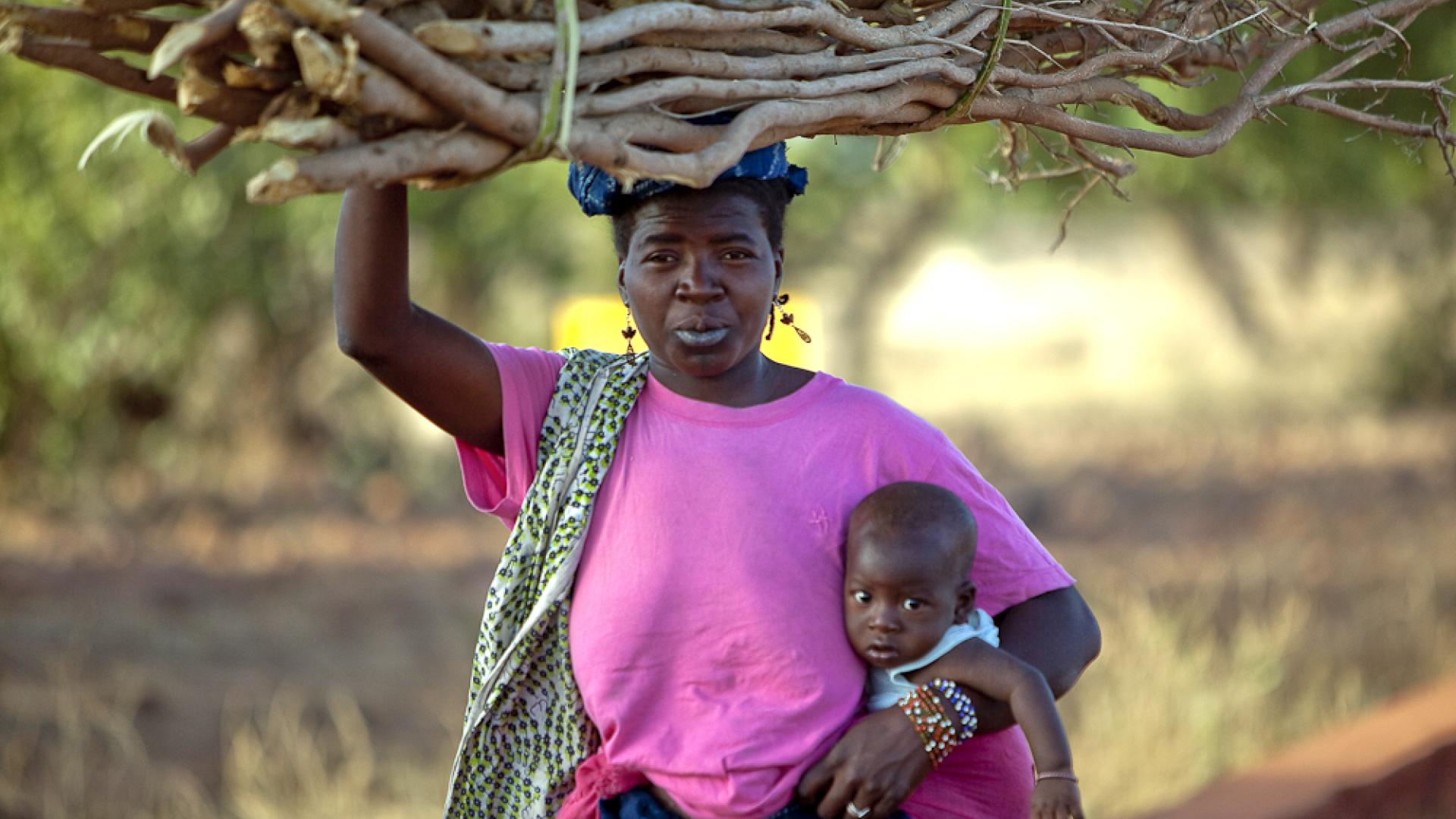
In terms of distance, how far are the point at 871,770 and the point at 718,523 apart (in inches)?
15.4

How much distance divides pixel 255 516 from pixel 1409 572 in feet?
22.8

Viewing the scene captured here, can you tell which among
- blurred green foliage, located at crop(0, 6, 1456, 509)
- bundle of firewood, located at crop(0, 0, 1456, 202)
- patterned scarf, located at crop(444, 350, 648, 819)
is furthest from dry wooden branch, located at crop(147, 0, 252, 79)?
blurred green foliage, located at crop(0, 6, 1456, 509)

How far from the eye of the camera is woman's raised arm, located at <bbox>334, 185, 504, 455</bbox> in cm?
201

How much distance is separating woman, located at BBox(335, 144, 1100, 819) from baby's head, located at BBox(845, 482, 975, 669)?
51 millimetres

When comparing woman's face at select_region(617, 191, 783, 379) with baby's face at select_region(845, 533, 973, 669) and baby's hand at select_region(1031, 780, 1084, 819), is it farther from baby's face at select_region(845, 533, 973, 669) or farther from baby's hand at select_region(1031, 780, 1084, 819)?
baby's hand at select_region(1031, 780, 1084, 819)

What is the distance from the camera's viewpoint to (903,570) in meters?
2.03

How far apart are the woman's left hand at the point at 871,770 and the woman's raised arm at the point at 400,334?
25.9 inches

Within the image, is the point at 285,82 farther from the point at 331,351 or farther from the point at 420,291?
the point at 420,291

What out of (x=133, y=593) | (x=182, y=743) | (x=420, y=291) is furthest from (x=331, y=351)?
(x=182, y=743)

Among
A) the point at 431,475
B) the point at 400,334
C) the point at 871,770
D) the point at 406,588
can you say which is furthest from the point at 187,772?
the point at 431,475

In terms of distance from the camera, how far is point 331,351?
11.3m

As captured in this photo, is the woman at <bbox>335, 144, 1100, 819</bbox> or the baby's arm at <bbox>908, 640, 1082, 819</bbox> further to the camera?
the woman at <bbox>335, 144, 1100, 819</bbox>

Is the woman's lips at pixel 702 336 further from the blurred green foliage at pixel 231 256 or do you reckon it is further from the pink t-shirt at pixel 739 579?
the blurred green foliage at pixel 231 256

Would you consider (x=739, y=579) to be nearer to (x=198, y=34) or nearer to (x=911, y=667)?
(x=911, y=667)
